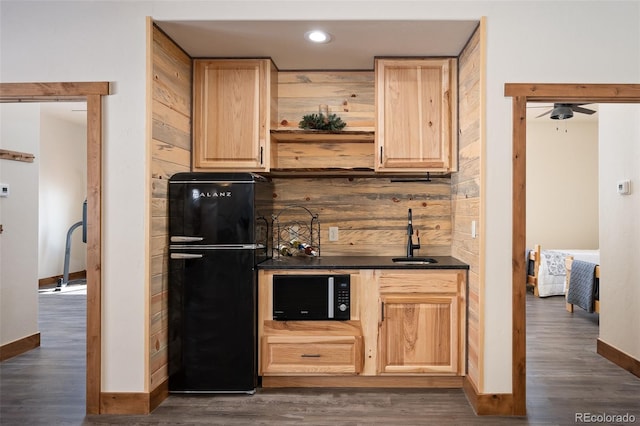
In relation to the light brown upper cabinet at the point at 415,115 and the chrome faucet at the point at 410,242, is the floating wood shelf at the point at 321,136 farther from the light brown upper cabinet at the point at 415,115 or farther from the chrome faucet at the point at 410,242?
the chrome faucet at the point at 410,242

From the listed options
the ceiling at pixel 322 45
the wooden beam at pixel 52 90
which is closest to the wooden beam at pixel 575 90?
the ceiling at pixel 322 45

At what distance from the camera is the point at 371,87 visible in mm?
3490

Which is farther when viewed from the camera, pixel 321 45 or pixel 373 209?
pixel 373 209

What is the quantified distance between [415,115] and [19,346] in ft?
12.5

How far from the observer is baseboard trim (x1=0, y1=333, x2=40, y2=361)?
3574mm

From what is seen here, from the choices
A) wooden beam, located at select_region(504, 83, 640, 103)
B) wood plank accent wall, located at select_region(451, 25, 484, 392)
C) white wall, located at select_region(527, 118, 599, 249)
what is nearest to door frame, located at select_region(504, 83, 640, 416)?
wooden beam, located at select_region(504, 83, 640, 103)

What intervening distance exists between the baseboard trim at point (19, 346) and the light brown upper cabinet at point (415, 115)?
11.1ft

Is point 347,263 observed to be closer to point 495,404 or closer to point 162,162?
point 495,404

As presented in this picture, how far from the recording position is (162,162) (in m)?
2.77

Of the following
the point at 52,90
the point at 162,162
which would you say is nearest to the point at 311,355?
the point at 162,162

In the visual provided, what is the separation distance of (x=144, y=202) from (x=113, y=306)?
2.15 ft

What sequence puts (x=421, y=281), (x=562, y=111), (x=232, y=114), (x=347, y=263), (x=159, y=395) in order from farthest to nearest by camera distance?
(x=562, y=111) < (x=232, y=114) < (x=347, y=263) < (x=421, y=281) < (x=159, y=395)

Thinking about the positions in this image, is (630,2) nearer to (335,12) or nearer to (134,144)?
(335,12)

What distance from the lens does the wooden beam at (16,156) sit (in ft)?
11.8
